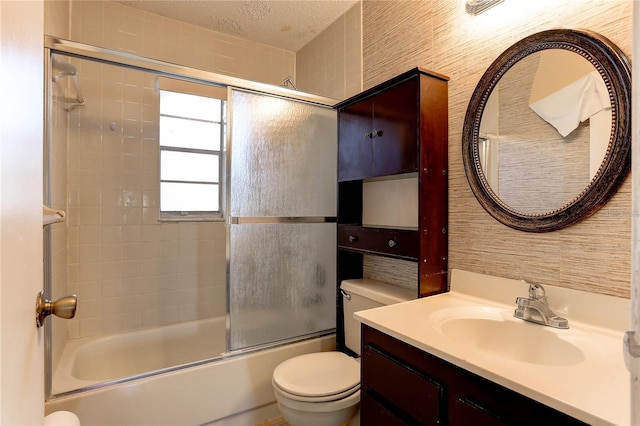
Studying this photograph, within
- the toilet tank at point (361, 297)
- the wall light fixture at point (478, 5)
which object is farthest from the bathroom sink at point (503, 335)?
the wall light fixture at point (478, 5)

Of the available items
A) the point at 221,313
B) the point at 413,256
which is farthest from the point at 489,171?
the point at 221,313

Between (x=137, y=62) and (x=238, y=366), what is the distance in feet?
5.37

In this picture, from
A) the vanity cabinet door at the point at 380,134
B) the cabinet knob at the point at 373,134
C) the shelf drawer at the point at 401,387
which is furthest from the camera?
the cabinet knob at the point at 373,134

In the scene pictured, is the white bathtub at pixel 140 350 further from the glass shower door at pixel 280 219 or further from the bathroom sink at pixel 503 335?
the bathroom sink at pixel 503 335

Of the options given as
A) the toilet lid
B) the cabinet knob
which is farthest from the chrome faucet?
the cabinet knob

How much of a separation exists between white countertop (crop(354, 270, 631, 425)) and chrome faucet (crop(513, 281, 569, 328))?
0.8 inches

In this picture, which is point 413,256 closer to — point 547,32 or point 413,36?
point 547,32

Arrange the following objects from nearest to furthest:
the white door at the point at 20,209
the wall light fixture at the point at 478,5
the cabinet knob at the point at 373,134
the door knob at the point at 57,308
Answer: the white door at the point at 20,209, the door knob at the point at 57,308, the wall light fixture at the point at 478,5, the cabinet knob at the point at 373,134

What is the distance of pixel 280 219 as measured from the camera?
1.93 m

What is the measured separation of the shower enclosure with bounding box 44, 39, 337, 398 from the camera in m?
1.78

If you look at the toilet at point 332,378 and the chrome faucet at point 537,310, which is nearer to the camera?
the chrome faucet at point 537,310

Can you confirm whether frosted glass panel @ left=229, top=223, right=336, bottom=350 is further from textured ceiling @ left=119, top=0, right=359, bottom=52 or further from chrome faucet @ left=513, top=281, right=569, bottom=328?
textured ceiling @ left=119, top=0, right=359, bottom=52

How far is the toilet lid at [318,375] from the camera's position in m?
1.41

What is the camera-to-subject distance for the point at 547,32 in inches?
45.5
